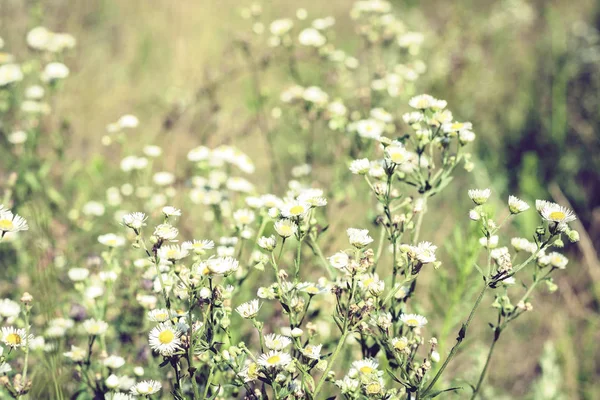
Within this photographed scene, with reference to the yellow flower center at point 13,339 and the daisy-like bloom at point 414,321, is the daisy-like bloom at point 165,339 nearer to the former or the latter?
the yellow flower center at point 13,339

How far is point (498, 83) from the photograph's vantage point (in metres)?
4.54

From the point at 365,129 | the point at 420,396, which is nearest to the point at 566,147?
the point at 365,129

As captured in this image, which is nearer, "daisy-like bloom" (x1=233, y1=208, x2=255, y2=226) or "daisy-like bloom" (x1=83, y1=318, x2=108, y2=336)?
"daisy-like bloom" (x1=83, y1=318, x2=108, y2=336)

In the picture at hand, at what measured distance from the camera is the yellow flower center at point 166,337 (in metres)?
1.20

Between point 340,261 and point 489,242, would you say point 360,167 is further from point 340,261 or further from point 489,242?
point 489,242

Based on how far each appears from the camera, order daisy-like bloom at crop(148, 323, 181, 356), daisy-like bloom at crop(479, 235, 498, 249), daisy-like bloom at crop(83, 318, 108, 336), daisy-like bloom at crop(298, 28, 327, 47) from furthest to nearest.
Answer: daisy-like bloom at crop(298, 28, 327, 47)
daisy-like bloom at crop(83, 318, 108, 336)
daisy-like bloom at crop(479, 235, 498, 249)
daisy-like bloom at crop(148, 323, 181, 356)

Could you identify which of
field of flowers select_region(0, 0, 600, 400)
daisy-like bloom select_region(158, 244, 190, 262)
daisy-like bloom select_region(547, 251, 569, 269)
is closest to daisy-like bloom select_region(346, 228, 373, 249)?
field of flowers select_region(0, 0, 600, 400)

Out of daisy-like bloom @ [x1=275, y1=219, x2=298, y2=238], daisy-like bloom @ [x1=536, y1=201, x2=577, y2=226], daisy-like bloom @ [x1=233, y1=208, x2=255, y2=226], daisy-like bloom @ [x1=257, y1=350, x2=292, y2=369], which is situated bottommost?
daisy-like bloom @ [x1=233, y1=208, x2=255, y2=226]

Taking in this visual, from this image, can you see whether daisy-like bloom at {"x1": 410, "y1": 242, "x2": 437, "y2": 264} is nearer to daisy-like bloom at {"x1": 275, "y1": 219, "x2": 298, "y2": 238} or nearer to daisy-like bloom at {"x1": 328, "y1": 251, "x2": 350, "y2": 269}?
daisy-like bloom at {"x1": 328, "y1": 251, "x2": 350, "y2": 269}

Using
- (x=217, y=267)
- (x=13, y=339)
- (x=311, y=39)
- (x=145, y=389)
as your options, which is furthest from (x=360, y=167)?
(x=311, y=39)

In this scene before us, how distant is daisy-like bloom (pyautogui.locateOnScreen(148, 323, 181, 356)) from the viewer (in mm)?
1172

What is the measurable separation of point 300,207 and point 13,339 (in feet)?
2.57

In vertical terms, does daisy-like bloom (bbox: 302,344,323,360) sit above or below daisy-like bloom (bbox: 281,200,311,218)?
below

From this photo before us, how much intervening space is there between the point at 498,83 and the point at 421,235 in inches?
83.7
